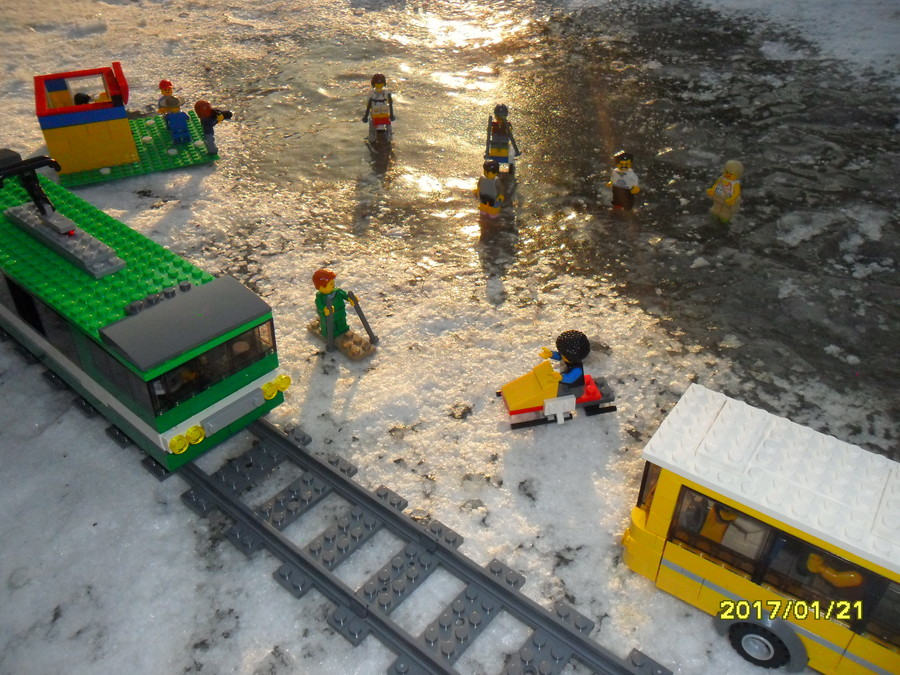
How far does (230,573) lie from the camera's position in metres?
5.91

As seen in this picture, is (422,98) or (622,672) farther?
(422,98)

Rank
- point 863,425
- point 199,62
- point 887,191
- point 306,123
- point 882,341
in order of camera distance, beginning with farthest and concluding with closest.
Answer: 1. point 199,62
2. point 306,123
3. point 887,191
4. point 882,341
5. point 863,425

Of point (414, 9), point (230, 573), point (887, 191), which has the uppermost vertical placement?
point (414, 9)

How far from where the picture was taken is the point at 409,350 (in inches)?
314

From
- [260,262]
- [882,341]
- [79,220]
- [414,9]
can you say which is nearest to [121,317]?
[79,220]

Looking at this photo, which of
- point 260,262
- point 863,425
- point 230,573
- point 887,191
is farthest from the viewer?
point 887,191

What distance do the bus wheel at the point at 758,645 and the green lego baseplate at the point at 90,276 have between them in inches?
202

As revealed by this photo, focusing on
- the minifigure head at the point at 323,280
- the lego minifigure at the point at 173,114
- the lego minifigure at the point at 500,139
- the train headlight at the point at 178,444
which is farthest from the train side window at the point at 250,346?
the lego minifigure at the point at 173,114

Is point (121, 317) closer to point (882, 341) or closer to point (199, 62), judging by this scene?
point (882, 341)

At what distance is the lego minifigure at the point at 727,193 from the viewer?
9391mm

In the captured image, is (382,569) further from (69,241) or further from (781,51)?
(781,51)

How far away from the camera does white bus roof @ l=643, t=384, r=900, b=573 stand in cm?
469

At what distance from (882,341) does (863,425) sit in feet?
4.69

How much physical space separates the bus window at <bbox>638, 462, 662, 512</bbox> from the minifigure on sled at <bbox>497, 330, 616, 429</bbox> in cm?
151
